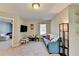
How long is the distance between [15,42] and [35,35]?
3.33m

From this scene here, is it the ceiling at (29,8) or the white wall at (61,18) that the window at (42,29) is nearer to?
the white wall at (61,18)

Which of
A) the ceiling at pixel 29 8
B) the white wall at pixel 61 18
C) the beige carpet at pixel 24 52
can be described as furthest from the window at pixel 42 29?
the beige carpet at pixel 24 52

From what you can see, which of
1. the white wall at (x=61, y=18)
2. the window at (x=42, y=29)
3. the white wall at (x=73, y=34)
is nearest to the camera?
the white wall at (x=73, y=34)

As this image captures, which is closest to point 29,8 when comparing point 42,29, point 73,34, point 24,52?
point 24,52

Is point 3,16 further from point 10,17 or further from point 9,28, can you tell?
point 9,28

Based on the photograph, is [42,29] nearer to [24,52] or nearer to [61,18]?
[61,18]

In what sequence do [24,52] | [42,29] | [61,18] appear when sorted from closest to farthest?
[24,52]
[61,18]
[42,29]

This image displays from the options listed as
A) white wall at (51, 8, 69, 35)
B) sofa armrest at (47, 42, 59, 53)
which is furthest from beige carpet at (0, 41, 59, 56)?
white wall at (51, 8, 69, 35)

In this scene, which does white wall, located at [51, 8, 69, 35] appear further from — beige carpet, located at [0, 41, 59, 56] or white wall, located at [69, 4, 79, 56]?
beige carpet, located at [0, 41, 59, 56]

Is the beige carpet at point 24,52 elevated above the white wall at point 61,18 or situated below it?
below

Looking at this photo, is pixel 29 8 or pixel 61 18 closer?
pixel 29 8

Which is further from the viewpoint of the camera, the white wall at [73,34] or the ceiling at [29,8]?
the white wall at [73,34]

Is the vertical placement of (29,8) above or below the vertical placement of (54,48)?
above

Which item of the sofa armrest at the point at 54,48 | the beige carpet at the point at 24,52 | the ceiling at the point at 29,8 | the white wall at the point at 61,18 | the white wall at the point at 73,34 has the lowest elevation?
the beige carpet at the point at 24,52
